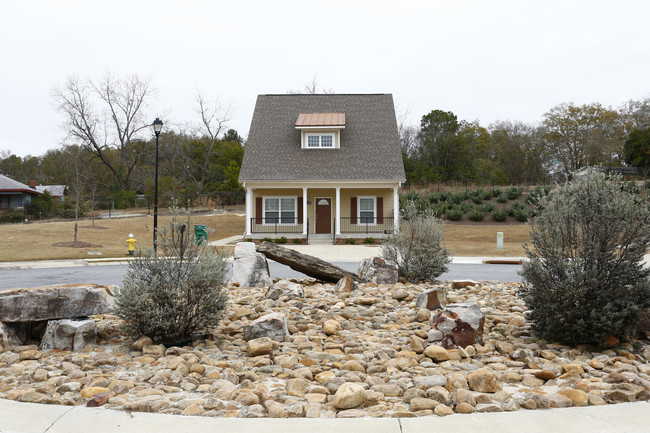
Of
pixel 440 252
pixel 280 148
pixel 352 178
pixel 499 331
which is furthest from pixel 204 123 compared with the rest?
pixel 499 331

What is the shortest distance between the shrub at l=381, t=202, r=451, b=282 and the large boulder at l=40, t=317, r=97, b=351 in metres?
5.45

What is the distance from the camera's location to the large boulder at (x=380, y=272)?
834cm

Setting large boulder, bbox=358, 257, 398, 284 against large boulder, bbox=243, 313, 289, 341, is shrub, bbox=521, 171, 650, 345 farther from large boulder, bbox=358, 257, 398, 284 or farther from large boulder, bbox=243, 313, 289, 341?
large boulder, bbox=358, 257, 398, 284

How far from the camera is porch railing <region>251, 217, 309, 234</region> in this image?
88.1 feet

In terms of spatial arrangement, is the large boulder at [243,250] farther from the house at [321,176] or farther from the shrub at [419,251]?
the house at [321,176]

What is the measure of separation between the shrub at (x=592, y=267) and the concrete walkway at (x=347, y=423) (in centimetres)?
142

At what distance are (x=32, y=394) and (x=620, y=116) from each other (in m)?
58.1

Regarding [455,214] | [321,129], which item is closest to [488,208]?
[455,214]

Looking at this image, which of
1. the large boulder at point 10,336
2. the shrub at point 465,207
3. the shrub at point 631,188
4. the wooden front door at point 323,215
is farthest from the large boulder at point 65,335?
the shrub at point 465,207

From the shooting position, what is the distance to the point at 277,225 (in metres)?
26.9

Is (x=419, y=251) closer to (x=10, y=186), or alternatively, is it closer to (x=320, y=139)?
(x=320, y=139)

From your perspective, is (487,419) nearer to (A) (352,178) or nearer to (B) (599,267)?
(B) (599,267)

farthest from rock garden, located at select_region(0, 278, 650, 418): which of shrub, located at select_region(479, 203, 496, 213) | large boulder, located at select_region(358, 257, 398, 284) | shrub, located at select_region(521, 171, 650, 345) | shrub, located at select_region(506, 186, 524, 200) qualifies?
shrub, located at select_region(506, 186, 524, 200)

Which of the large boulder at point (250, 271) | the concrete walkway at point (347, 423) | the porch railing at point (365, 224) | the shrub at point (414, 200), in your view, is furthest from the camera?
the shrub at point (414, 200)
